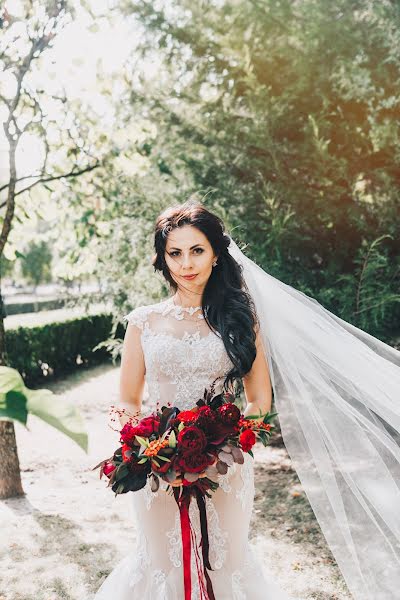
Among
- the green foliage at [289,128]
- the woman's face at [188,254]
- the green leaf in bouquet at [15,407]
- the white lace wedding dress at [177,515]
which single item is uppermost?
the green foliage at [289,128]

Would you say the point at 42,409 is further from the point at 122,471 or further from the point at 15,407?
the point at 122,471

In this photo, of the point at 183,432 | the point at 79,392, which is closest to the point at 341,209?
the point at 183,432

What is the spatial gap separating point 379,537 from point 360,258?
344 centimetres

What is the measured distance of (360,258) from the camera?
5.54m

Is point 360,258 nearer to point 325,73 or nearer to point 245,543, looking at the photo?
point 325,73

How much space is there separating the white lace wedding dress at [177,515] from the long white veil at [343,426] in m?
0.32

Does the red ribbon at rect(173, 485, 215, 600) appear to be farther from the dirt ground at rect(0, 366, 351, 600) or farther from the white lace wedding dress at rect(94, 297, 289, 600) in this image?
the dirt ground at rect(0, 366, 351, 600)

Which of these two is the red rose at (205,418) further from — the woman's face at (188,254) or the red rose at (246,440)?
the woman's face at (188,254)

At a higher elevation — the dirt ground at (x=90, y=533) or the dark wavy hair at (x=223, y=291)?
the dark wavy hair at (x=223, y=291)

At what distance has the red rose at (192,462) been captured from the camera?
2.00m

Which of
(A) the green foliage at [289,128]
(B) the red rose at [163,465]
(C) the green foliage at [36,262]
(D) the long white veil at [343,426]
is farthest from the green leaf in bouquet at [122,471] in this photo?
(C) the green foliage at [36,262]

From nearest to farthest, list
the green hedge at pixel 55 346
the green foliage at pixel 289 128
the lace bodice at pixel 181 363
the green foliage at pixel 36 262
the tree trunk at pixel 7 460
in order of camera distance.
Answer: the lace bodice at pixel 181 363, the tree trunk at pixel 7 460, the green foliage at pixel 289 128, the green hedge at pixel 55 346, the green foliage at pixel 36 262

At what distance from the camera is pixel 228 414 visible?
213 centimetres

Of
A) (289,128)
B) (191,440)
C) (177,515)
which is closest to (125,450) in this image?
(191,440)
